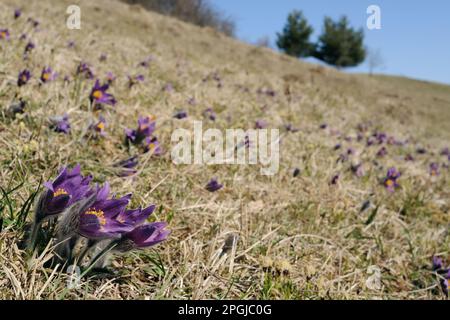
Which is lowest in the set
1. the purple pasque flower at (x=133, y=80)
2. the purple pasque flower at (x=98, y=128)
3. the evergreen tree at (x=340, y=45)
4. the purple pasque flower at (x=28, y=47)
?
the purple pasque flower at (x=98, y=128)

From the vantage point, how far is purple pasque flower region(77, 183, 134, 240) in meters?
1.43

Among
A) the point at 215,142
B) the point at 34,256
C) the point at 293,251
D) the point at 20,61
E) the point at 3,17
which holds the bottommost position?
the point at 293,251

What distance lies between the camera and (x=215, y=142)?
3727 mm

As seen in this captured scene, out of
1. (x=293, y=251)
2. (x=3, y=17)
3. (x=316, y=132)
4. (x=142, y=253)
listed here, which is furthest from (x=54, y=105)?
(x=316, y=132)

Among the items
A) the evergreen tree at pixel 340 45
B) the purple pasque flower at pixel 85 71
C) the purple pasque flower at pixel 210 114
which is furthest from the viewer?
the evergreen tree at pixel 340 45

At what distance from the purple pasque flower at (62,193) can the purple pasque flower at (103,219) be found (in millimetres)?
58

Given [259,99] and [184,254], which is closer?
[184,254]

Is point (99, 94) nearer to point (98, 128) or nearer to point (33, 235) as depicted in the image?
point (98, 128)

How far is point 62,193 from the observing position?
1455 mm

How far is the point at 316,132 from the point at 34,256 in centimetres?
453

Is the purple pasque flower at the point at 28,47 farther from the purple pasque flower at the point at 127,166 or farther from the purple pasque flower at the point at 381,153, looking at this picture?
the purple pasque flower at the point at 381,153

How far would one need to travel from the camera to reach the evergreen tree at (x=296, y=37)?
54250mm

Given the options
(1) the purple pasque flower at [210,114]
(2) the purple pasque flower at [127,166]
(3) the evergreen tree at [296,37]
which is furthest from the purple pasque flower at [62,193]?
(3) the evergreen tree at [296,37]

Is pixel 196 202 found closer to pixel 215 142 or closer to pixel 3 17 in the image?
pixel 215 142
